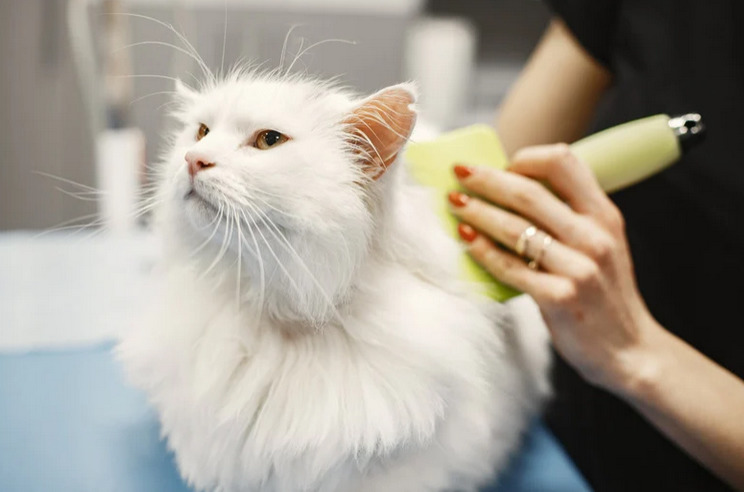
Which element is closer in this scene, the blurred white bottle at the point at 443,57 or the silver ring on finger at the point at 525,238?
the silver ring on finger at the point at 525,238

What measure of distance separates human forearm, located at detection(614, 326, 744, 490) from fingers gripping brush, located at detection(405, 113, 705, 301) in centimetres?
11

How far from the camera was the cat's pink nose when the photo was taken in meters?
0.31

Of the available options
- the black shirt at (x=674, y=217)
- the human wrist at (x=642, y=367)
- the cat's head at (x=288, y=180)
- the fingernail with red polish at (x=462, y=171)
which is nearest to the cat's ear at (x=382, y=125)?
the cat's head at (x=288, y=180)

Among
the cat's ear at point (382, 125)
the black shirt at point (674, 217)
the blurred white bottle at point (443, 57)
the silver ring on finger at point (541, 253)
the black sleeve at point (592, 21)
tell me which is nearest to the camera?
the cat's ear at point (382, 125)

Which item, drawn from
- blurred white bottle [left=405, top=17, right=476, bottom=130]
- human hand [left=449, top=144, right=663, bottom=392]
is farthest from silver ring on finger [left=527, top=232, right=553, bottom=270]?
blurred white bottle [left=405, top=17, right=476, bottom=130]

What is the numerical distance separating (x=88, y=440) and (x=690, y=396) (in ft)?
1.54

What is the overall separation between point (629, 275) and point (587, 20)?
0.34 metres

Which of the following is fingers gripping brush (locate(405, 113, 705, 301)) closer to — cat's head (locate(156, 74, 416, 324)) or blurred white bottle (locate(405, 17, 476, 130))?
cat's head (locate(156, 74, 416, 324))

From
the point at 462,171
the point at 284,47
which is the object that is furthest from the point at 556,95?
the point at 284,47

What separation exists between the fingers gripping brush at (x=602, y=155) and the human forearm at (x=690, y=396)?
0.35 feet

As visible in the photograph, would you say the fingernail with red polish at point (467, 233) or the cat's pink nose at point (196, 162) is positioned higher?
the cat's pink nose at point (196, 162)

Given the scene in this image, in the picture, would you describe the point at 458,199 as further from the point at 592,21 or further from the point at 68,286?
the point at 68,286

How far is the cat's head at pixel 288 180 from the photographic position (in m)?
0.31

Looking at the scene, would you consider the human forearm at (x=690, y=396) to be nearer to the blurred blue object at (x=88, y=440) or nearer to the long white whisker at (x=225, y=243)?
the blurred blue object at (x=88, y=440)
